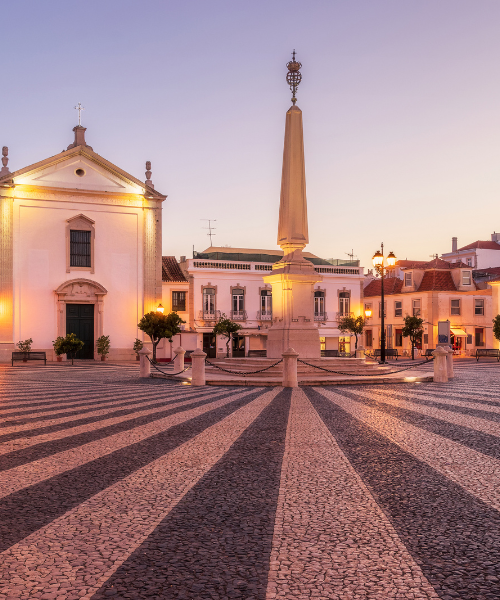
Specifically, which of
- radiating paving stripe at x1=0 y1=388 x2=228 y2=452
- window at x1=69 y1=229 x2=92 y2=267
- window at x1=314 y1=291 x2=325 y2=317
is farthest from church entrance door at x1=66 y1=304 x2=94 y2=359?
radiating paving stripe at x1=0 y1=388 x2=228 y2=452

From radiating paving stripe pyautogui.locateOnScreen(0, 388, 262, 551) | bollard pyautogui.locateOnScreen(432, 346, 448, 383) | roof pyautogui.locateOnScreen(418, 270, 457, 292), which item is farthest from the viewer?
roof pyautogui.locateOnScreen(418, 270, 457, 292)

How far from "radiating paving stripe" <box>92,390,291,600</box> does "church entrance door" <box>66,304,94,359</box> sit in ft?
113

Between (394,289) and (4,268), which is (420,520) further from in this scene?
(394,289)

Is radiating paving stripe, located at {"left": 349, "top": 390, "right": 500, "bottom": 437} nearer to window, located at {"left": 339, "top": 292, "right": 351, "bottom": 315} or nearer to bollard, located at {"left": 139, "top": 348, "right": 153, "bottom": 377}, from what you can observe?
bollard, located at {"left": 139, "top": 348, "right": 153, "bottom": 377}

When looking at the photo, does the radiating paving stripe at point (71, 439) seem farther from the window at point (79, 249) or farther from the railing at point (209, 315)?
the railing at point (209, 315)

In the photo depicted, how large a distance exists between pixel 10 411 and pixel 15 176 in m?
29.6

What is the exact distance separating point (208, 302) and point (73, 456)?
136 ft

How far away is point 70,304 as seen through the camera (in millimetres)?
39531

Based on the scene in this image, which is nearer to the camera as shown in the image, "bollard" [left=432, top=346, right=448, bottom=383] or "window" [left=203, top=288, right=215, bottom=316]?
"bollard" [left=432, top=346, right=448, bottom=383]

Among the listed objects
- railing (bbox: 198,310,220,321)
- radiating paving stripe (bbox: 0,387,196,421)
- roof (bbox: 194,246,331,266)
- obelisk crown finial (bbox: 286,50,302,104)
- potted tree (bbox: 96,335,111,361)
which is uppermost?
obelisk crown finial (bbox: 286,50,302,104)

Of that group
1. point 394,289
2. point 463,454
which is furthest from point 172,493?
point 394,289

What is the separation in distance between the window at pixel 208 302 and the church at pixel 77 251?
24.1 feet

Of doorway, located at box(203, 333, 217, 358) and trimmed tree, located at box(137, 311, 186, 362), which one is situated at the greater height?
trimmed tree, located at box(137, 311, 186, 362)

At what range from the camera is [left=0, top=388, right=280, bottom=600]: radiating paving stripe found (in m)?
3.58
